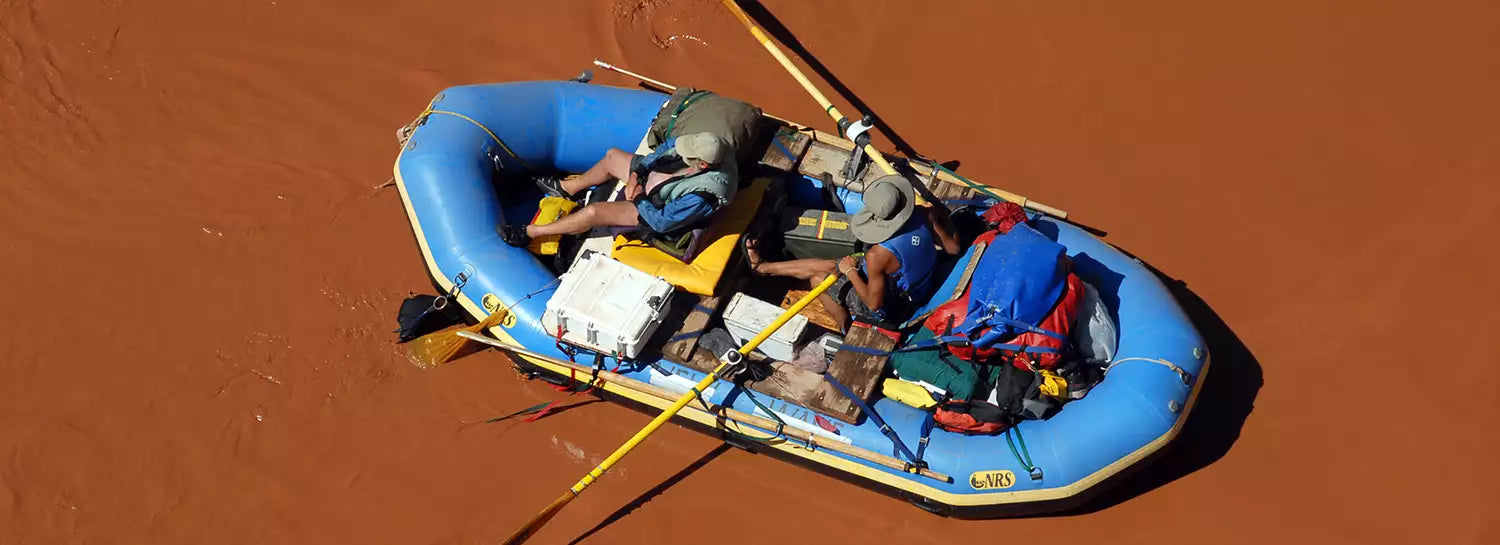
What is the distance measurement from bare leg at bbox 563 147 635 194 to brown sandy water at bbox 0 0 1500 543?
3.93ft

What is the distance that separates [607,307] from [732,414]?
0.89 metres

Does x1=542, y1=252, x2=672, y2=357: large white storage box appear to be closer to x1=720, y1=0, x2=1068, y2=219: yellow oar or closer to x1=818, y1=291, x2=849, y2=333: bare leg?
x1=818, y1=291, x2=849, y2=333: bare leg

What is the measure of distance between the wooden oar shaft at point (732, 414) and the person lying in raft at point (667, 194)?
26.2 inches

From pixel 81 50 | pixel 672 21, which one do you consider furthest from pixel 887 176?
pixel 81 50

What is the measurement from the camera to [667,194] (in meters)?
5.98

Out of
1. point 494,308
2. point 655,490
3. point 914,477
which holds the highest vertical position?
point 914,477

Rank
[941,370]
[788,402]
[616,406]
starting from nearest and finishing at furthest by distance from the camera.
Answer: [941,370] → [788,402] → [616,406]

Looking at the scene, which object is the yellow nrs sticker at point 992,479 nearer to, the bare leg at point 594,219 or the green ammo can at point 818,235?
the green ammo can at point 818,235

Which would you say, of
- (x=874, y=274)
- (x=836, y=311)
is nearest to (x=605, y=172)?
(x=836, y=311)

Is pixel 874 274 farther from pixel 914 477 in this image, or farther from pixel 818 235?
pixel 914 477

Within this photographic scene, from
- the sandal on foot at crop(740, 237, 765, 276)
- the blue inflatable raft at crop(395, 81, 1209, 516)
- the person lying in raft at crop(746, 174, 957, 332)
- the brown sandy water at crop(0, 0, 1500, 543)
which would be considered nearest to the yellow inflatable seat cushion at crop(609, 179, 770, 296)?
the sandal on foot at crop(740, 237, 765, 276)

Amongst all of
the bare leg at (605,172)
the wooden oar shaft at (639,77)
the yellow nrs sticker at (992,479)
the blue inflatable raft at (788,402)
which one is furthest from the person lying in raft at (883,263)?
the wooden oar shaft at (639,77)

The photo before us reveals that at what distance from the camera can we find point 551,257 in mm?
6453

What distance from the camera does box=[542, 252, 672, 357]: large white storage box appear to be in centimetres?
573
